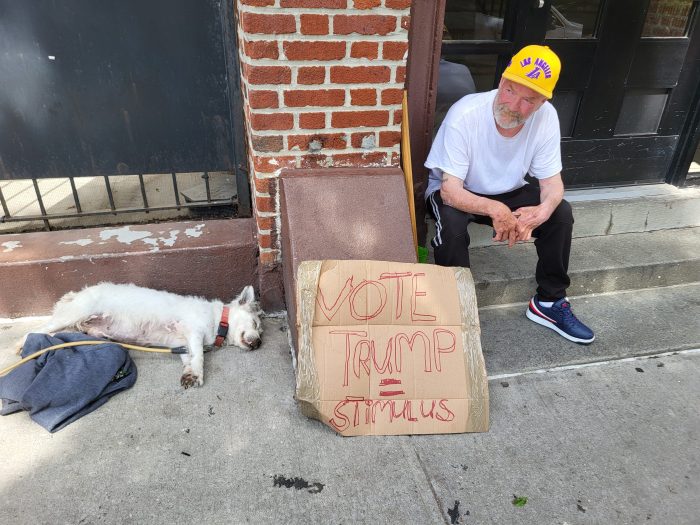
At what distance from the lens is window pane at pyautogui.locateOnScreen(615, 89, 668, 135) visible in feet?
12.6

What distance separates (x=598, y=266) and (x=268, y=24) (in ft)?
8.48

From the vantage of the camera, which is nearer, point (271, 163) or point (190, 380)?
point (190, 380)

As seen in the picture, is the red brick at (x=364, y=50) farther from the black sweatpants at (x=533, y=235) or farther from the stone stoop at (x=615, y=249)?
the stone stoop at (x=615, y=249)

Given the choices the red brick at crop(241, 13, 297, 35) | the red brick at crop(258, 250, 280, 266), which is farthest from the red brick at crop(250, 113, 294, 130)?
the red brick at crop(258, 250, 280, 266)

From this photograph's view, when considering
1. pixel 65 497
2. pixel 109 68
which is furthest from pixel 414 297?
pixel 109 68

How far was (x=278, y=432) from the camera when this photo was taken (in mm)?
2260

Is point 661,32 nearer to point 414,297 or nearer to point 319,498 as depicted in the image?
point 414,297

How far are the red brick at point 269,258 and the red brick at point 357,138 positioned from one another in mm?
751

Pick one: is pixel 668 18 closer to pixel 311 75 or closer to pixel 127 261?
pixel 311 75

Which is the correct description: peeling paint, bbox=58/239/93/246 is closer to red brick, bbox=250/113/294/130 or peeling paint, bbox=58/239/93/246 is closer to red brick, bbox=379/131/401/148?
red brick, bbox=250/113/294/130

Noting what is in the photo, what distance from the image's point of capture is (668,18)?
3635 millimetres

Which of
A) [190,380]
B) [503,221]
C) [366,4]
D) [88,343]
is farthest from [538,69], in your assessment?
[88,343]

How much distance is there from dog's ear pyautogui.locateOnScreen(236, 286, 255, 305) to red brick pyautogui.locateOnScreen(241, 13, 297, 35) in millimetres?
1349

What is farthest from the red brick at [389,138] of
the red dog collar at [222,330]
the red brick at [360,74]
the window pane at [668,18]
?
the window pane at [668,18]
